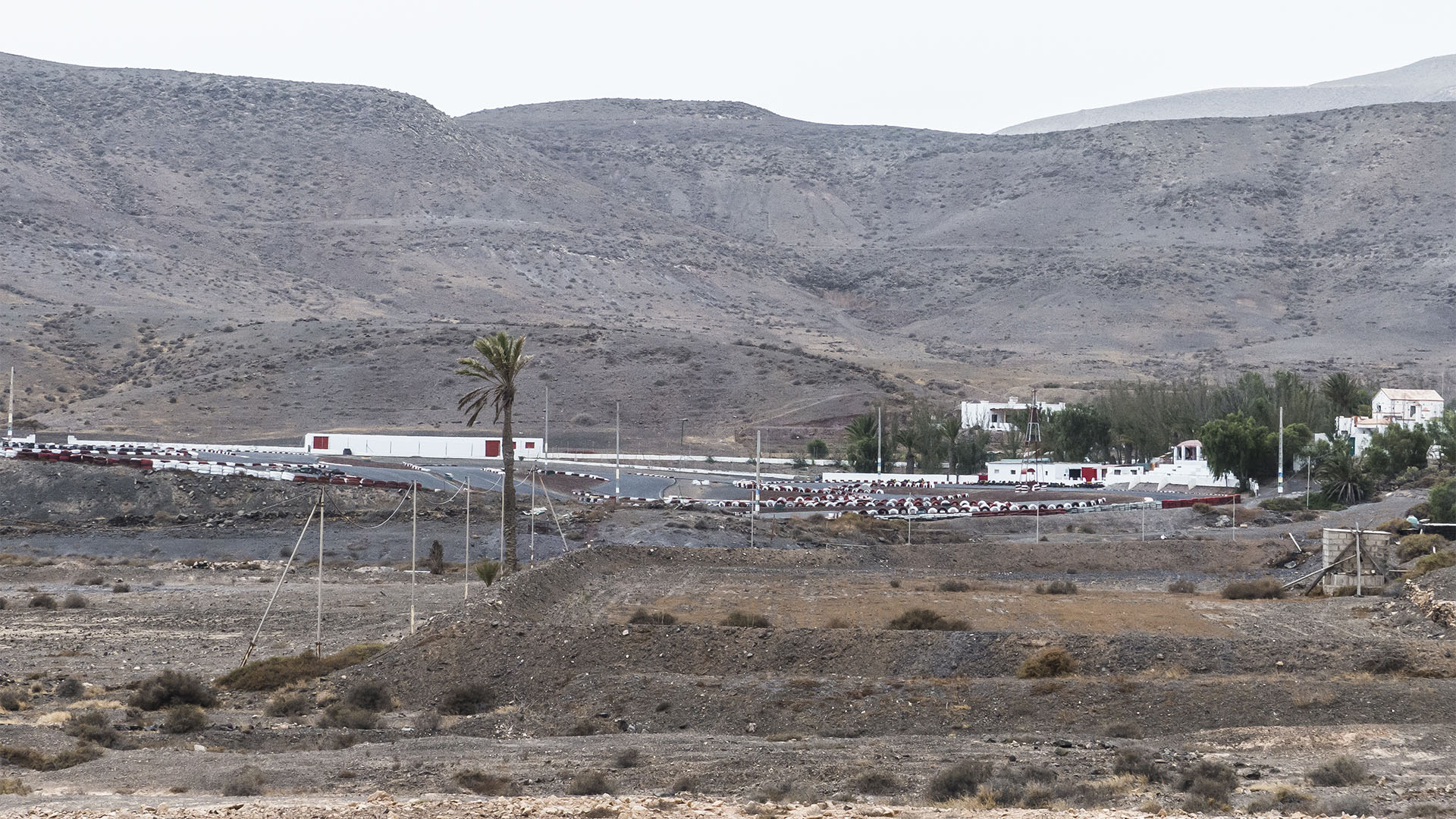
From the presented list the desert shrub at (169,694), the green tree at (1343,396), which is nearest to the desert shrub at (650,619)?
the desert shrub at (169,694)

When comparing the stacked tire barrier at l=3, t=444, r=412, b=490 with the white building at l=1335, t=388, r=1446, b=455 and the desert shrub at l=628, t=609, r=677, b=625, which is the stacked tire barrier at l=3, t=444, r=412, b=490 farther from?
the white building at l=1335, t=388, r=1446, b=455

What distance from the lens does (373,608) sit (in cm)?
3850

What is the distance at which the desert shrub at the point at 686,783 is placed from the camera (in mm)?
18469

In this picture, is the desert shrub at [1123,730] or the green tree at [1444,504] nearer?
the desert shrub at [1123,730]

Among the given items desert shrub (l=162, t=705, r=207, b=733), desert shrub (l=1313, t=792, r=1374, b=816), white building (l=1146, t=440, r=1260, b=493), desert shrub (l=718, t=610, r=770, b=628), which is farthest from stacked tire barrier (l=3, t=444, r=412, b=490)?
desert shrub (l=1313, t=792, r=1374, b=816)

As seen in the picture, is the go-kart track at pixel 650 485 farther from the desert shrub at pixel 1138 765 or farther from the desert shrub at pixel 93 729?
the desert shrub at pixel 1138 765

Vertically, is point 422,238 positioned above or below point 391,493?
above

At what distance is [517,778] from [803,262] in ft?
582

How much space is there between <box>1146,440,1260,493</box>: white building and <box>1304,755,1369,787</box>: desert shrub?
58.7 meters

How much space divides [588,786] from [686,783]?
123 cm

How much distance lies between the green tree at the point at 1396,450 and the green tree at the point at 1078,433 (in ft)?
63.5

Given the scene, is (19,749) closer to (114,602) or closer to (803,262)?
(114,602)

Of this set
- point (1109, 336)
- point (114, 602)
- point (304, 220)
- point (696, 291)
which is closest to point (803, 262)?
point (696, 291)

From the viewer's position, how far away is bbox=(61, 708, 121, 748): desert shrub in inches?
848
